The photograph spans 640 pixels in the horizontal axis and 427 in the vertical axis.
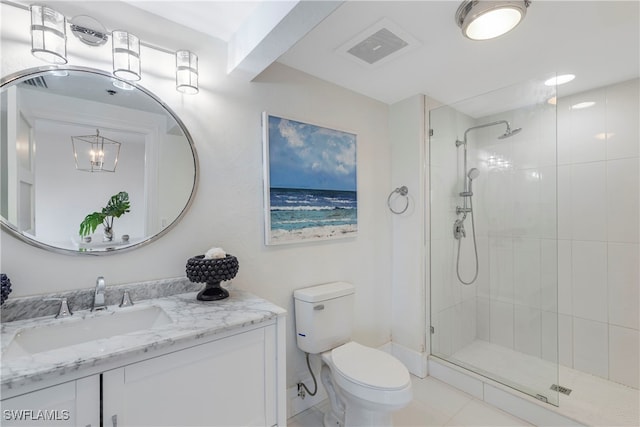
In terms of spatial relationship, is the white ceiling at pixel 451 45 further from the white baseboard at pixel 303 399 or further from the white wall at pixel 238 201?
the white baseboard at pixel 303 399

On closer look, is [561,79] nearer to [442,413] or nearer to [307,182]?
[307,182]

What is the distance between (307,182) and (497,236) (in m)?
1.73

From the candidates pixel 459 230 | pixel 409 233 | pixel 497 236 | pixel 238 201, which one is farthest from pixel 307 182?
pixel 497 236

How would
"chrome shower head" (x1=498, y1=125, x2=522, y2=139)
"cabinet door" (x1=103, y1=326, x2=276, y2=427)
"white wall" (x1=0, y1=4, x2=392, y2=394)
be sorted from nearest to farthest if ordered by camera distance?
"cabinet door" (x1=103, y1=326, x2=276, y2=427) < "white wall" (x1=0, y1=4, x2=392, y2=394) < "chrome shower head" (x1=498, y1=125, x2=522, y2=139)

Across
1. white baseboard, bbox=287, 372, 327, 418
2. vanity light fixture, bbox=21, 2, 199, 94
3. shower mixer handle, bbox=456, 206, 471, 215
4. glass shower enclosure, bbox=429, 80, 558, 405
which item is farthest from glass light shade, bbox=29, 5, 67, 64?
shower mixer handle, bbox=456, 206, 471, 215

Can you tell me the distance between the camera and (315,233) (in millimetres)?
2020

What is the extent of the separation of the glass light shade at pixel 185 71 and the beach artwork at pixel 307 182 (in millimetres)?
456

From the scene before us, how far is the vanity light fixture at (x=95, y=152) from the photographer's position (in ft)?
4.09

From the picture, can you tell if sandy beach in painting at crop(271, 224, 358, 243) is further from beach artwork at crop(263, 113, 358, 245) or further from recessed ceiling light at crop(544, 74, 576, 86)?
recessed ceiling light at crop(544, 74, 576, 86)

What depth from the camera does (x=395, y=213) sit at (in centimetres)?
254

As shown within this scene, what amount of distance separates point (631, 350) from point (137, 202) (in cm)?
340

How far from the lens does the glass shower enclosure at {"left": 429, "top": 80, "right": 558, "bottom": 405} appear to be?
6.83 ft

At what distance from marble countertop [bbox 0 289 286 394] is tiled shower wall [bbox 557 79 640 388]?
8.27ft

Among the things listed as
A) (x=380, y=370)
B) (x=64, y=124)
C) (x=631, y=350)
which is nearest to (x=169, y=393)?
(x=380, y=370)
